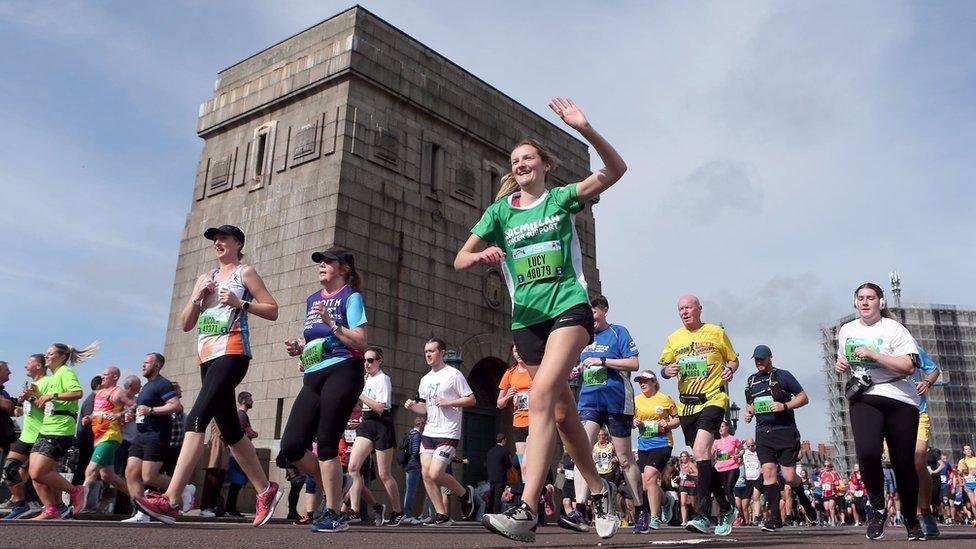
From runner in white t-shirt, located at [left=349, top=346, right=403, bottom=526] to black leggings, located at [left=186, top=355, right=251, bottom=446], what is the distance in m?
3.32

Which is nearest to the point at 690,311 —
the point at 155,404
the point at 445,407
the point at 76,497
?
the point at 445,407

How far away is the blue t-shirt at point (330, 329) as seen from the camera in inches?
249

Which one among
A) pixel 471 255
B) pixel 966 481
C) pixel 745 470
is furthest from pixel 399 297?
pixel 966 481

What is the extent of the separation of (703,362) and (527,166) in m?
4.04

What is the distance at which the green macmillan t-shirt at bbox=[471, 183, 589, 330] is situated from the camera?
486 cm

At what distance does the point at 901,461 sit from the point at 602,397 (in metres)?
3.01

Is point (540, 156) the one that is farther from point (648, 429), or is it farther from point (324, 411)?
point (648, 429)

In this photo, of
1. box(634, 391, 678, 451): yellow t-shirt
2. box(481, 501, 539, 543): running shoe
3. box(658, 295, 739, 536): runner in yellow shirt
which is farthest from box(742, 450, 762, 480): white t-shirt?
box(481, 501, 539, 543): running shoe

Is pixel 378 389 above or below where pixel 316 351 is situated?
above

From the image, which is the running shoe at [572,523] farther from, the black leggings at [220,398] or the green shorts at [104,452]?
the green shorts at [104,452]

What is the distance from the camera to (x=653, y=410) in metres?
10.8

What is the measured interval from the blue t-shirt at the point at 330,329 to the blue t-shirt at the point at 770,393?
575 centimetres

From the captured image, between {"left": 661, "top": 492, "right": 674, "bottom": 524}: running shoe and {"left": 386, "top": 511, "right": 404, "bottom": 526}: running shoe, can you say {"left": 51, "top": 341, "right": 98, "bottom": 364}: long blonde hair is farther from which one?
{"left": 661, "top": 492, "right": 674, "bottom": 524}: running shoe

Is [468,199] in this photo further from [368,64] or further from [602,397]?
[602,397]
